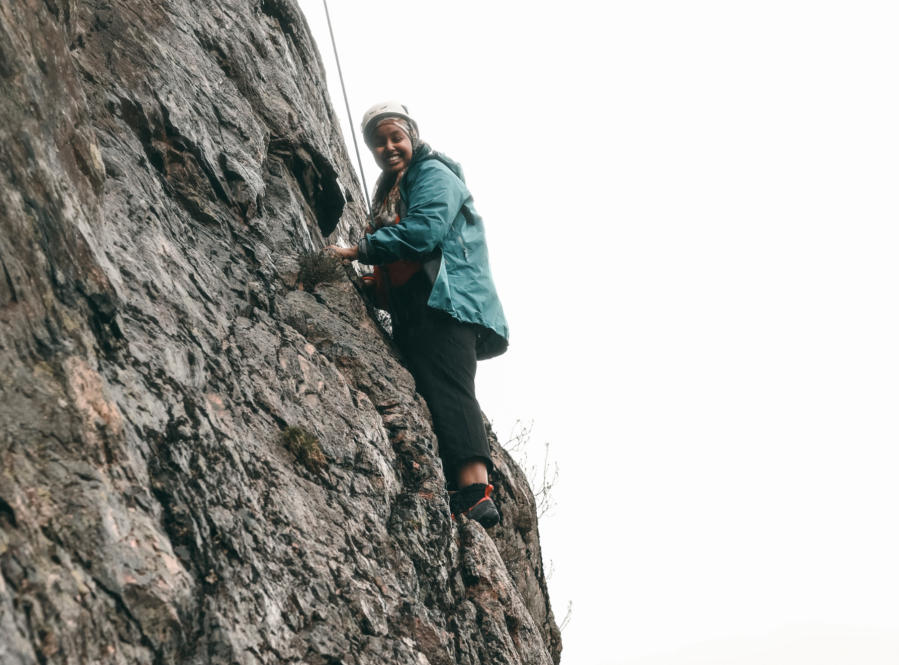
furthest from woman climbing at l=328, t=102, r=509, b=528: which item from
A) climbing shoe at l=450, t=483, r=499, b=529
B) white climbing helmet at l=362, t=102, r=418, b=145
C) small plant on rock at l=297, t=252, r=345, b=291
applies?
white climbing helmet at l=362, t=102, r=418, b=145

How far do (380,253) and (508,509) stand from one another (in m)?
2.70

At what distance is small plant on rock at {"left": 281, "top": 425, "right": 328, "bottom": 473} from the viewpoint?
4.33m

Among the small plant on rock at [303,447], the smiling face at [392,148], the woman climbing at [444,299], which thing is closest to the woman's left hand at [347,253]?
the woman climbing at [444,299]

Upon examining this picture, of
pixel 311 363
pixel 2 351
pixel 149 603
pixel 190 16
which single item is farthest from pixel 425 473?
pixel 190 16

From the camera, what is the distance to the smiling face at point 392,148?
681 cm

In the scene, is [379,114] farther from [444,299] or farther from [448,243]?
[444,299]

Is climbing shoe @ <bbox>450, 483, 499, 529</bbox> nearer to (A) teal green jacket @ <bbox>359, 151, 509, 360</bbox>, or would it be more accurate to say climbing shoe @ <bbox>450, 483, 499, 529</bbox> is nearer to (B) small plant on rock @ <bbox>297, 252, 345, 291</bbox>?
(A) teal green jacket @ <bbox>359, 151, 509, 360</bbox>

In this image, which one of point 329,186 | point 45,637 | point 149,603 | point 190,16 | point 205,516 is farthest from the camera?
point 329,186

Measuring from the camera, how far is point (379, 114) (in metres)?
6.80

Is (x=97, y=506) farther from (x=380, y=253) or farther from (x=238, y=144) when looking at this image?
(x=238, y=144)

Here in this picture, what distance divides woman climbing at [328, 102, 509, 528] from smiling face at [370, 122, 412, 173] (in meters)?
0.21

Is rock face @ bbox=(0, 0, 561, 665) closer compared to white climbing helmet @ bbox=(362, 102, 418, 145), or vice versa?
rock face @ bbox=(0, 0, 561, 665)

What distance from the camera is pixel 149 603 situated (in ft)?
9.31

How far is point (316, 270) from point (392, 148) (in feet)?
4.83
